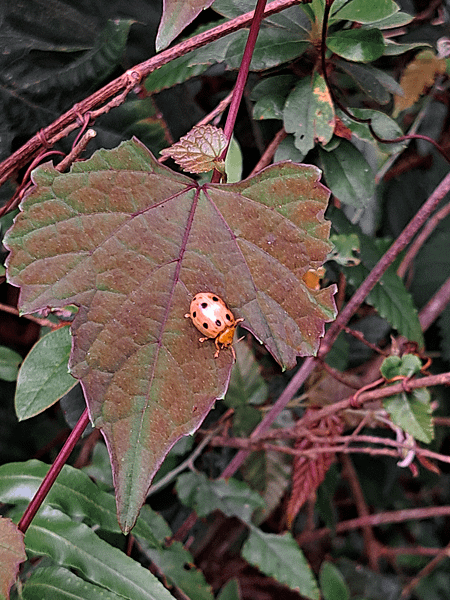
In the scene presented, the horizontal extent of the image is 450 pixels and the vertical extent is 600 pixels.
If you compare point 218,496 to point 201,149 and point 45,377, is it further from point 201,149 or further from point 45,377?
point 201,149

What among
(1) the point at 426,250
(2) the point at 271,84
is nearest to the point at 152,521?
(2) the point at 271,84

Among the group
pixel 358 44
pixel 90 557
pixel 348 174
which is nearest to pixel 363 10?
pixel 358 44

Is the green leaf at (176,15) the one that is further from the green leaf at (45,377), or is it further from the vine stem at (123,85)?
the green leaf at (45,377)

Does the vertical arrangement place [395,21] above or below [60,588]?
above

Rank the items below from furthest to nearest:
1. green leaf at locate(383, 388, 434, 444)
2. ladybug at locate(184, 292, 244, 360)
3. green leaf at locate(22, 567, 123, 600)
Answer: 1. green leaf at locate(383, 388, 434, 444)
2. green leaf at locate(22, 567, 123, 600)
3. ladybug at locate(184, 292, 244, 360)

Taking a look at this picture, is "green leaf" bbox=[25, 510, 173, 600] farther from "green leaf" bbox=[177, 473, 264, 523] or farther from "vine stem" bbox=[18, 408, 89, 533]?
"green leaf" bbox=[177, 473, 264, 523]

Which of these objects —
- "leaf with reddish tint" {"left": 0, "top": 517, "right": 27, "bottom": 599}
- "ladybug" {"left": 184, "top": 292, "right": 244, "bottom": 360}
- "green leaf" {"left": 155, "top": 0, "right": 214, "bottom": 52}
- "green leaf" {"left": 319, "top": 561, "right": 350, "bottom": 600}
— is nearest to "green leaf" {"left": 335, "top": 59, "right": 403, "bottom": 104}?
"green leaf" {"left": 155, "top": 0, "right": 214, "bottom": 52}

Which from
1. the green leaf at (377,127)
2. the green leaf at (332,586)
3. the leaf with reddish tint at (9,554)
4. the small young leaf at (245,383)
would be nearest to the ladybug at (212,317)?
the leaf with reddish tint at (9,554)
